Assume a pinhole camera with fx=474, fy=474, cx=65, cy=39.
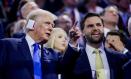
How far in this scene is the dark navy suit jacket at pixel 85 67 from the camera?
472 centimetres

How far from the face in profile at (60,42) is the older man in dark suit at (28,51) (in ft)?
2.94

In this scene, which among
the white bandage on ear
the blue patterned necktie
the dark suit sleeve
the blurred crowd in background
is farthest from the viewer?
the blurred crowd in background

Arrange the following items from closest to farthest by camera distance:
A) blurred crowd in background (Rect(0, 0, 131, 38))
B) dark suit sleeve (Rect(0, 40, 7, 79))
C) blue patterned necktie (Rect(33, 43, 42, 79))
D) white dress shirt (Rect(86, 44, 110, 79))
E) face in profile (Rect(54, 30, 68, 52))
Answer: dark suit sleeve (Rect(0, 40, 7, 79)) < blue patterned necktie (Rect(33, 43, 42, 79)) < white dress shirt (Rect(86, 44, 110, 79)) < face in profile (Rect(54, 30, 68, 52)) < blurred crowd in background (Rect(0, 0, 131, 38))

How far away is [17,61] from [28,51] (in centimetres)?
17

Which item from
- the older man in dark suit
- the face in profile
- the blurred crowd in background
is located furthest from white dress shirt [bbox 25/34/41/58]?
the blurred crowd in background

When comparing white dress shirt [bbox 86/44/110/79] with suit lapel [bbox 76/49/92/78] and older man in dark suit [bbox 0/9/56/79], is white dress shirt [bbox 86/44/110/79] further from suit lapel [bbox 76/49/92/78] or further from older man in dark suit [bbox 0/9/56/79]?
older man in dark suit [bbox 0/9/56/79]

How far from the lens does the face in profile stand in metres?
5.47

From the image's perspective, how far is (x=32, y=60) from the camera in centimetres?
442

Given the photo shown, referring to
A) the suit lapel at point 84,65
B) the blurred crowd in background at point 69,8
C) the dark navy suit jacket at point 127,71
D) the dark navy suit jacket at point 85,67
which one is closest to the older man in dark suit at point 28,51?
the dark navy suit jacket at point 85,67

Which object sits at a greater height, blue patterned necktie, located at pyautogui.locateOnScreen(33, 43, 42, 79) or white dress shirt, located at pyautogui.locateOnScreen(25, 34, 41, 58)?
white dress shirt, located at pyautogui.locateOnScreen(25, 34, 41, 58)

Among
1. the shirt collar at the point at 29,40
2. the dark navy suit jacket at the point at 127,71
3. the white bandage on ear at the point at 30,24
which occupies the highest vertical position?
the white bandage on ear at the point at 30,24

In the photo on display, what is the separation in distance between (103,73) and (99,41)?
0.34 m

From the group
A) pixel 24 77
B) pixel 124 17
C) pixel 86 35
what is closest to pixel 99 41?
pixel 86 35

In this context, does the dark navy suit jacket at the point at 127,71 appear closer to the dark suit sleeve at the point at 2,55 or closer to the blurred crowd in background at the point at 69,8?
the dark suit sleeve at the point at 2,55
